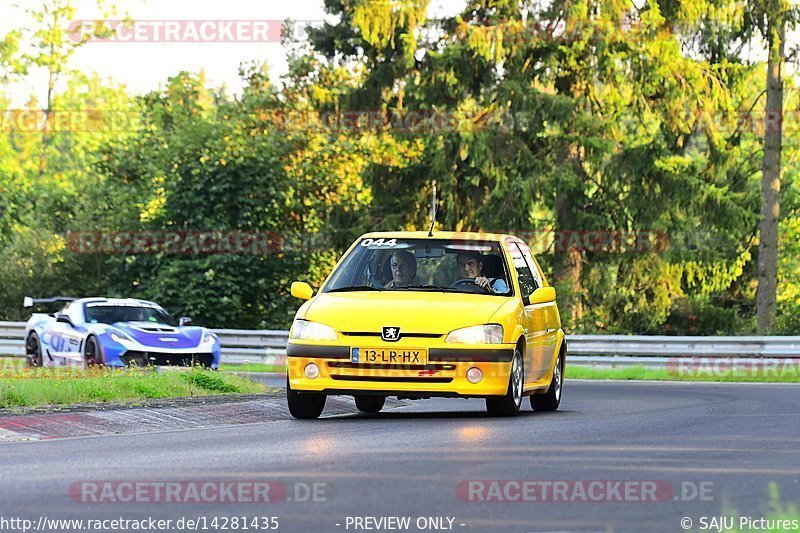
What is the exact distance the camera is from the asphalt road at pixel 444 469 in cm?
757

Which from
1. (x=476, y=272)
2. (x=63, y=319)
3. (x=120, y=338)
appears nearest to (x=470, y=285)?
(x=476, y=272)

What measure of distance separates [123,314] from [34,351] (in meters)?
2.22

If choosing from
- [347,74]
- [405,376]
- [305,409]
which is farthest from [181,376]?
[347,74]

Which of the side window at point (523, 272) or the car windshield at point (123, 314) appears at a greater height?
the side window at point (523, 272)

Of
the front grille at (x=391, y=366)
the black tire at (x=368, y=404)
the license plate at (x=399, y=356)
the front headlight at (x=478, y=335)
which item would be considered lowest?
the black tire at (x=368, y=404)

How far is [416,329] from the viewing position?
13352mm

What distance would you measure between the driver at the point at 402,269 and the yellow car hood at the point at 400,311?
462 millimetres

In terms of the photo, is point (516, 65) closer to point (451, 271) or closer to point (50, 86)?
point (451, 271)

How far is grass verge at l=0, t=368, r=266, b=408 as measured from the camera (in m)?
14.5

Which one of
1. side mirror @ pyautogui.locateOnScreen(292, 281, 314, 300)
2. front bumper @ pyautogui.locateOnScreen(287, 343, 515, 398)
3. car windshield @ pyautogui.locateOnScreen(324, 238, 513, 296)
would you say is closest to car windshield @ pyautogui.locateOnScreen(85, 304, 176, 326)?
car windshield @ pyautogui.locateOnScreen(324, 238, 513, 296)

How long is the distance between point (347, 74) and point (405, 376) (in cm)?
3382

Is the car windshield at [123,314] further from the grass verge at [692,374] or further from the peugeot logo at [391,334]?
the peugeot logo at [391,334]

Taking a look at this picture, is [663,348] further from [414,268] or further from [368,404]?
[414,268]

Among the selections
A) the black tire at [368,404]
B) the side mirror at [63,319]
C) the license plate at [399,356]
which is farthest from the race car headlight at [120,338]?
the license plate at [399,356]
